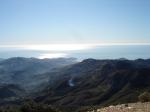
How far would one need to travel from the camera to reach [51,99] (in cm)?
16475

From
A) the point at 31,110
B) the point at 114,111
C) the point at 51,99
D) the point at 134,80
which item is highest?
the point at 114,111

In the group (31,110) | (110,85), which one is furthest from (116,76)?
(31,110)

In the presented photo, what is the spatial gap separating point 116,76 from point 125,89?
27409 mm

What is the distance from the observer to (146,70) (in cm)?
17488

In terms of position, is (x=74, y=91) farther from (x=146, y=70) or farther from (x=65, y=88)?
(x=146, y=70)

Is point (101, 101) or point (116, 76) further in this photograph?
point (116, 76)

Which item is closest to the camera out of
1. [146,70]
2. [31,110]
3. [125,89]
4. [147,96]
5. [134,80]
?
[147,96]

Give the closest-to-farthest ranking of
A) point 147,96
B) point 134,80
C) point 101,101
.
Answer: point 147,96
point 101,101
point 134,80

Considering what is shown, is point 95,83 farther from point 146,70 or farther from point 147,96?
point 147,96

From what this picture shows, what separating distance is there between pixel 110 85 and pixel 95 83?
18.9m

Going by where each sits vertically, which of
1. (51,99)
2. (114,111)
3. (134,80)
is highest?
(114,111)

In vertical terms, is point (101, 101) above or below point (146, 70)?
below

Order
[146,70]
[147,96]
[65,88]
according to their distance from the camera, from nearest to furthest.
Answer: [147,96]
[146,70]
[65,88]

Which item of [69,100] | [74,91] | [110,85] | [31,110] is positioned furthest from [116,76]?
[31,110]
